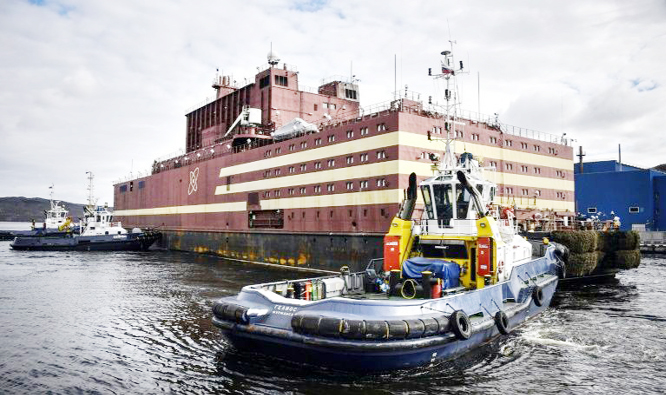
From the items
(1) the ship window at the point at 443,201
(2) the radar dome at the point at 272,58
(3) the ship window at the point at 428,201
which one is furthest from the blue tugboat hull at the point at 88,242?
(1) the ship window at the point at 443,201

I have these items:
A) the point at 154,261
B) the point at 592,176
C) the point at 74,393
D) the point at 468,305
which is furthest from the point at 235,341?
the point at 592,176

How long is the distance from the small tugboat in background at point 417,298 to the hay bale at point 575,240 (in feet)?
23.3

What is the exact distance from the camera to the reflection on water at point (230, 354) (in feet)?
32.8

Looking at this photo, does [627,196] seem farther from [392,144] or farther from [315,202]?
[315,202]

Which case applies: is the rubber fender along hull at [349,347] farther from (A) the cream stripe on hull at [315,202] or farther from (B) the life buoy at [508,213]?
(A) the cream stripe on hull at [315,202]

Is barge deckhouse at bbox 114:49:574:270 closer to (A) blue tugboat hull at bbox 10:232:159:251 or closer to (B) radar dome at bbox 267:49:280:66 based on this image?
(B) radar dome at bbox 267:49:280:66

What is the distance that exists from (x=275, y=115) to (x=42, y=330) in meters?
28.7

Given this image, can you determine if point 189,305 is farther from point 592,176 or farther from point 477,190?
point 592,176

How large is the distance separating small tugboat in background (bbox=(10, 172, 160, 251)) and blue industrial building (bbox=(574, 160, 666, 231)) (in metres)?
50.1

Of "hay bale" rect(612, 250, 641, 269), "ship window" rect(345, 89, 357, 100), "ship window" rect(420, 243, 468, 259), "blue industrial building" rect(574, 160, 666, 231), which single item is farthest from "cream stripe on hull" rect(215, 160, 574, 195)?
"blue industrial building" rect(574, 160, 666, 231)

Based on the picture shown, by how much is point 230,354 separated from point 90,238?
1791 inches

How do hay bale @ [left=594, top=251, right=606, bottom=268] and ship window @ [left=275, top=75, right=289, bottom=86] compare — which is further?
ship window @ [left=275, top=75, right=289, bottom=86]

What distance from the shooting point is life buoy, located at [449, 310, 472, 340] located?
10.5 meters

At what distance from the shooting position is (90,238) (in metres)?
51.0
